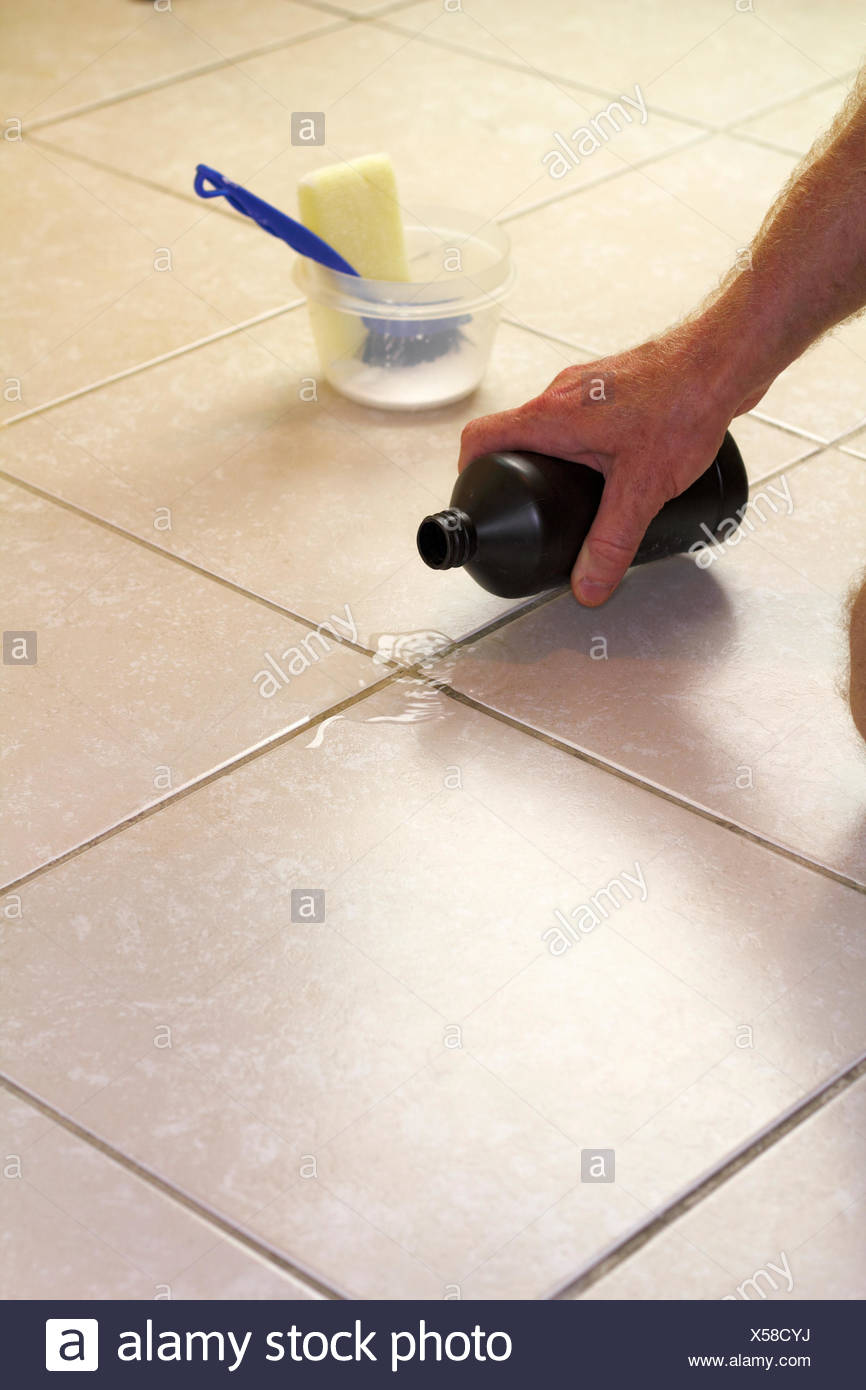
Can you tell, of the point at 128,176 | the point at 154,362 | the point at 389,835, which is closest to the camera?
the point at 389,835

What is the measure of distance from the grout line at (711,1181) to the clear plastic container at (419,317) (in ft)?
3.28

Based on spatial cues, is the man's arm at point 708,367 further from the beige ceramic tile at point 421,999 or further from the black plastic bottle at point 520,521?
the beige ceramic tile at point 421,999

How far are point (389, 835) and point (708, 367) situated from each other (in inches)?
20.1

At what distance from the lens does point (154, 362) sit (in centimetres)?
189

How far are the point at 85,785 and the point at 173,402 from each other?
0.69 m

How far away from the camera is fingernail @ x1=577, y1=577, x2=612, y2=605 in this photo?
140 cm

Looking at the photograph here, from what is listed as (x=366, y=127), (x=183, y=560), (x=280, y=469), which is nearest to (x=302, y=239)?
(x=280, y=469)

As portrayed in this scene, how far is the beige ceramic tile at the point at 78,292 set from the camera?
73.9 inches

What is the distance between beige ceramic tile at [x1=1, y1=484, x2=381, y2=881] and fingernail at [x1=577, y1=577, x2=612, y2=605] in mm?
206

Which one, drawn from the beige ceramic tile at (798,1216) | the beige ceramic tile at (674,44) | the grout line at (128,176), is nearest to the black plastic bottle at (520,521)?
the beige ceramic tile at (798,1216)
